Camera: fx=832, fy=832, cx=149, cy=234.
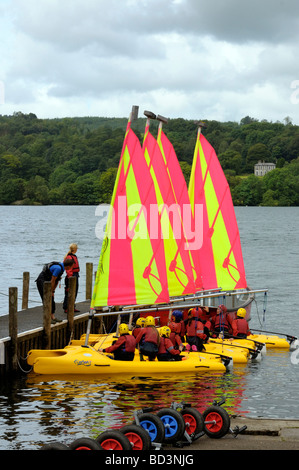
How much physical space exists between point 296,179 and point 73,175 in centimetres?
Answer: 5151

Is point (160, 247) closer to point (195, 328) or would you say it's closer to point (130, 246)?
point (130, 246)

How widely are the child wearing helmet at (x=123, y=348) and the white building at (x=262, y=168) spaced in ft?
543

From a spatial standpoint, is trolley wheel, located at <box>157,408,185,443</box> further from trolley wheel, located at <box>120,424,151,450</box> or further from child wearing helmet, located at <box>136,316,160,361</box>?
child wearing helmet, located at <box>136,316,160,361</box>

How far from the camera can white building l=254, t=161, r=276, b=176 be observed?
188 meters

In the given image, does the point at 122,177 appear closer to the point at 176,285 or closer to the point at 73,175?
the point at 176,285

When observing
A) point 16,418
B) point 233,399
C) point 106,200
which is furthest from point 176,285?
point 106,200

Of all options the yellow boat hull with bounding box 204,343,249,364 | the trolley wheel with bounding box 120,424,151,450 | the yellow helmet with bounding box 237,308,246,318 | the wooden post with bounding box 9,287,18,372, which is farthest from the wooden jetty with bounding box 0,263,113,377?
the trolley wheel with bounding box 120,424,151,450

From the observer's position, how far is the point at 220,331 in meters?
27.7

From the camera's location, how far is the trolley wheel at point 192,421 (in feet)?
45.8

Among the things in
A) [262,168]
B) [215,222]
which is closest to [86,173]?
[262,168]

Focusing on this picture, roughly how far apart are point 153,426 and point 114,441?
1.16m

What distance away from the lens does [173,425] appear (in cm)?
1370

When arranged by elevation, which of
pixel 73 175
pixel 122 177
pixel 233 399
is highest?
pixel 73 175

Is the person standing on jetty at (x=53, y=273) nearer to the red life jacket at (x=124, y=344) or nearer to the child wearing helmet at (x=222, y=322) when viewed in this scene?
the red life jacket at (x=124, y=344)
